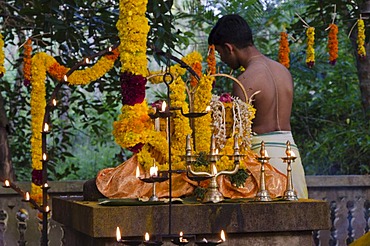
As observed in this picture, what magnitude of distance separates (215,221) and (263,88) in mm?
1260

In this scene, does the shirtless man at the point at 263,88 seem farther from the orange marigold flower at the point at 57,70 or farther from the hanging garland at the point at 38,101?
the orange marigold flower at the point at 57,70

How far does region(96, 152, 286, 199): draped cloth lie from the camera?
590 centimetres

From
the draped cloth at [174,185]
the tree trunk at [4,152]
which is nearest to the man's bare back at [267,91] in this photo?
the draped cloth at [174,185]

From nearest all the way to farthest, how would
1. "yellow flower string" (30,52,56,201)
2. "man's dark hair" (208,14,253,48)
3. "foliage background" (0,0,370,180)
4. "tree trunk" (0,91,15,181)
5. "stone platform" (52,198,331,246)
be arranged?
1. "stone platform" (52,198,331,246)
2. "man's dark hair" (208,14,253,48)
3. "yellow flower string" (30,52,56,201)
4. "tree trunk" (0,91,15,181)
5. "foliage background" (0,0,370,180)

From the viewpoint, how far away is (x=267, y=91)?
6.46 metres

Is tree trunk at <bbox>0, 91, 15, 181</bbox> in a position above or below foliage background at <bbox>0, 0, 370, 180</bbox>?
below

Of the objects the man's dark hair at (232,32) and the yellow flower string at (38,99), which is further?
the yellow flower string at (38,99)

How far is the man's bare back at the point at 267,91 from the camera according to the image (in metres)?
6.43

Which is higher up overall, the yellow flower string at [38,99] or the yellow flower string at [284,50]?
the yellow flower string at [284,50]

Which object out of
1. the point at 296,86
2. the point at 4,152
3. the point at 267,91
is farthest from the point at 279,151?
the point at 296,86

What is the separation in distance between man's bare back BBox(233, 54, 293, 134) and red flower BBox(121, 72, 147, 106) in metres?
0.72

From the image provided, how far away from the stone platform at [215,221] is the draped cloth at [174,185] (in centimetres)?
22

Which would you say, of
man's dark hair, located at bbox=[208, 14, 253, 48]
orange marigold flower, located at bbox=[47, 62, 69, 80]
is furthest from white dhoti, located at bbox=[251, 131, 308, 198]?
orange marigold flower, located at bbox=[47, 62, 69, 80]

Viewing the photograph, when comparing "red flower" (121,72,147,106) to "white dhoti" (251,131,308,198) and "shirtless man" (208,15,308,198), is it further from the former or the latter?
"white dhoti" (251,131,308,198)
